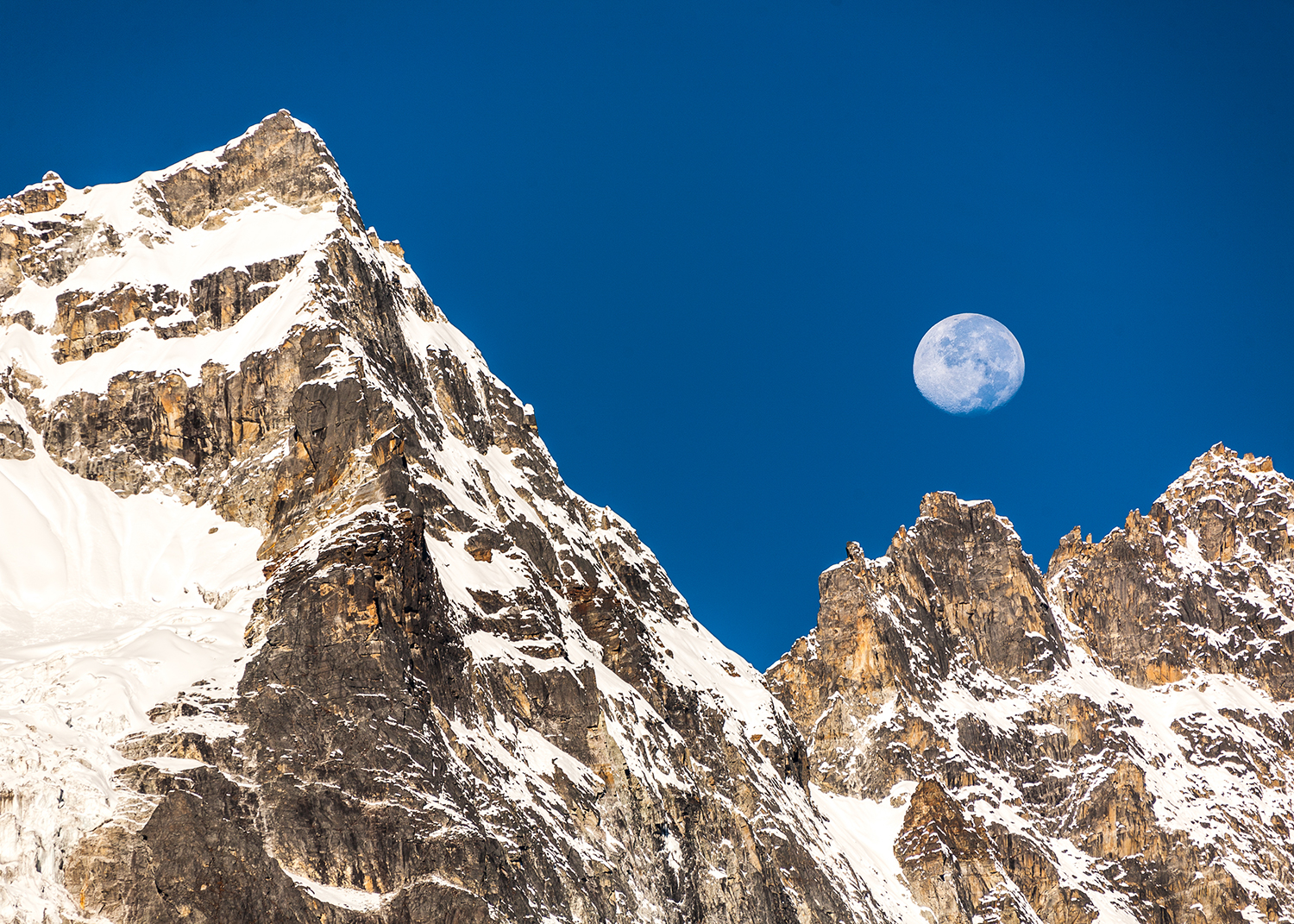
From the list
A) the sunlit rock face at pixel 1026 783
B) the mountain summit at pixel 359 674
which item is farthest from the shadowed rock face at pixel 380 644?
the sunlit rock face at pixel 1026 783

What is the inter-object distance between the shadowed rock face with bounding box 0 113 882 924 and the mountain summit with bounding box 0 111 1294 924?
0.25 meters

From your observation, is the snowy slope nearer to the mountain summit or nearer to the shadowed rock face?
the mountain summit

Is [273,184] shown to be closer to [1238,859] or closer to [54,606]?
[54,606]

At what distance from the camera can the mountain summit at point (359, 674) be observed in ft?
256

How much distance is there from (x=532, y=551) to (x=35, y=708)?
180 feet

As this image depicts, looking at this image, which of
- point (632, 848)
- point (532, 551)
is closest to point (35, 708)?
point (632, 848)

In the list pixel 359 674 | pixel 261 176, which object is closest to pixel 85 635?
pixel 359 674

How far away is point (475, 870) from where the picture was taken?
267 ft

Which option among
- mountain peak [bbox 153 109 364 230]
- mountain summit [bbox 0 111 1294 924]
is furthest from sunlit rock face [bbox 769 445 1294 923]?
mountain peak [bbox 153 109 364 230]

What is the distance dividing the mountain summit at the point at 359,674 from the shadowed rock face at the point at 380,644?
25cm

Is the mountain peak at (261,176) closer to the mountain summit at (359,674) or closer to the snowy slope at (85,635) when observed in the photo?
the mountain summit at (359,674)

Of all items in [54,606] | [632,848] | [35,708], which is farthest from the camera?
[632,848]

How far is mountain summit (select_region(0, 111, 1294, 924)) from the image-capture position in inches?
3076

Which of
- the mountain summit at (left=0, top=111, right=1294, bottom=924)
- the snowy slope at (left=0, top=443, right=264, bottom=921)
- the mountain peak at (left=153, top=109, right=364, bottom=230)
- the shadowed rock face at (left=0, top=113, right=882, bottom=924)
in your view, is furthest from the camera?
the mountain peak at (left=153, top=109, right=364, bottom=230)
